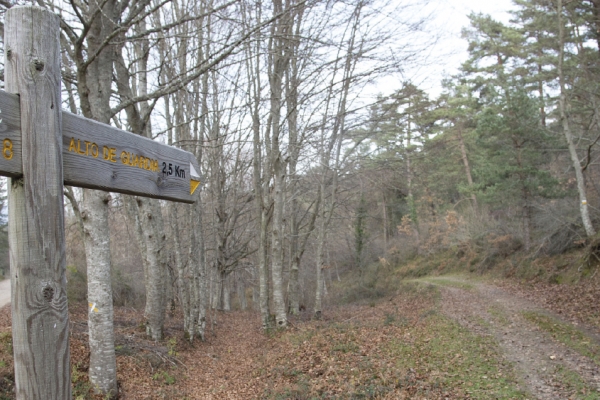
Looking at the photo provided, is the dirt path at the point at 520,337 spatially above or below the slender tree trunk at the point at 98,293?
below

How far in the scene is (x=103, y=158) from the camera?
187 cm

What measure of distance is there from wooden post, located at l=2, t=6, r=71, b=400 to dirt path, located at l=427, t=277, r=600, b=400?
643cm

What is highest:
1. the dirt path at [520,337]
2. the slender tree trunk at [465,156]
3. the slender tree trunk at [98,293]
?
the slender tree trunk at [465,156]

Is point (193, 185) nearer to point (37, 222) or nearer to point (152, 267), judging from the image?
point (37, 222)

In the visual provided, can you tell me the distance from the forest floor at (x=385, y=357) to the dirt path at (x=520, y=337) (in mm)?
28

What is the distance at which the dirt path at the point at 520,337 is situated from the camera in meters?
6.43

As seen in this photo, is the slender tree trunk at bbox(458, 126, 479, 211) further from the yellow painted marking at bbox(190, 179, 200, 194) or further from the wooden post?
the wooden post

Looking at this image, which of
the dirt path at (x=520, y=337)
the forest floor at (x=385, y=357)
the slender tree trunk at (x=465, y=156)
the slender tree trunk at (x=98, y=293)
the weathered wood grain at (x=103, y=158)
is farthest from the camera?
the slender tree trunk at (x=465, y=156)

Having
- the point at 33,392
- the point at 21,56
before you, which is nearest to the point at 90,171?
the point at 21,56

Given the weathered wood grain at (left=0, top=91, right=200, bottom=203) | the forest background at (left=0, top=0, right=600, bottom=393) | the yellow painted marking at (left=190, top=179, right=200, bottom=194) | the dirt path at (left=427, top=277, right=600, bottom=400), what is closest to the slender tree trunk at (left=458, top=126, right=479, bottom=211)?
the forest background at (left=0, top=0, right=600, bottom=393)

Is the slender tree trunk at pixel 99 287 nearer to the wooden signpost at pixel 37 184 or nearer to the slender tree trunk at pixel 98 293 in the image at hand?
the slender tree trunk at pixel 98 293

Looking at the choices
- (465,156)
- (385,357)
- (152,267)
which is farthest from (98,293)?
(465,156)

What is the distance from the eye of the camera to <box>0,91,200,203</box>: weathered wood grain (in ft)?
5.14

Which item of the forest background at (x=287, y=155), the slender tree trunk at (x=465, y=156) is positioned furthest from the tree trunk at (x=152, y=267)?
the slender tree trunk at (x=465, y=156)
